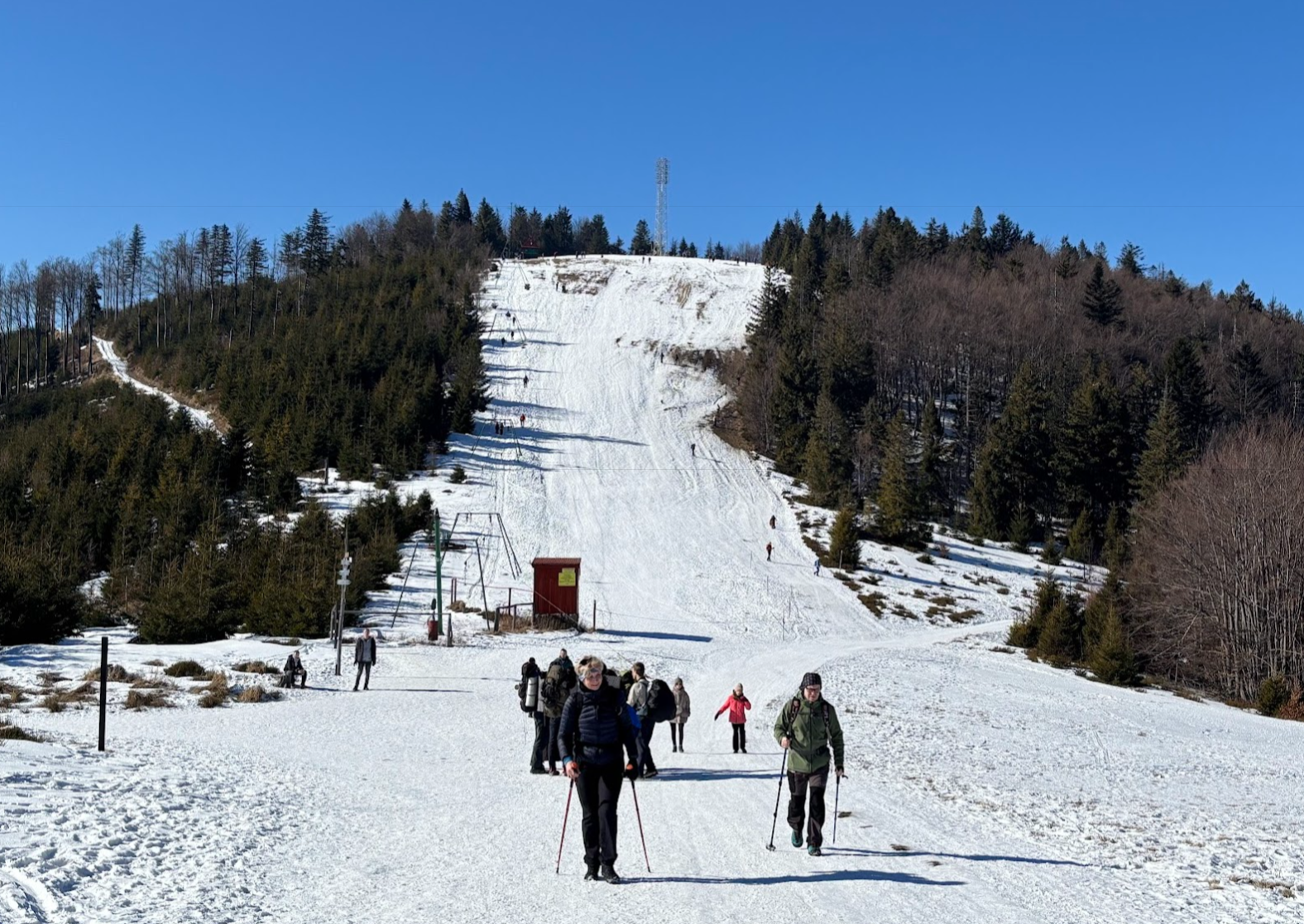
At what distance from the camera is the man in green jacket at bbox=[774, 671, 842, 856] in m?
8.94

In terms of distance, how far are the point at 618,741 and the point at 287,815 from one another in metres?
4.45

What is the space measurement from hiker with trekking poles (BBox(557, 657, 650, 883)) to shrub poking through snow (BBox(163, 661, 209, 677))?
61.4 feet

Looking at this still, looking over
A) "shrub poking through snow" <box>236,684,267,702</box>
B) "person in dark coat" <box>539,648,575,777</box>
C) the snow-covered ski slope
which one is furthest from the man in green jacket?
"shrub poking through snow" <box>236,684,267,702</box>

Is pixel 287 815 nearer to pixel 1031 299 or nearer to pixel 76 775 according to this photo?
pixel 76 775

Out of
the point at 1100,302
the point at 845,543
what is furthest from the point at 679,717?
the point at 1100,302

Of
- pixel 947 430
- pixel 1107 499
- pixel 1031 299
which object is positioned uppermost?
pixel 1031 299

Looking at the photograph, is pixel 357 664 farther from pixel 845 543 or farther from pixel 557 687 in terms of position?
pixel 845 543

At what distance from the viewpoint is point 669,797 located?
12.0m

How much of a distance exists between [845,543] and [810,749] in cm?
4563

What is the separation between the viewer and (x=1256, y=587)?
3491 centimetres

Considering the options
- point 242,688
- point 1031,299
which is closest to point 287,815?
point 242,688

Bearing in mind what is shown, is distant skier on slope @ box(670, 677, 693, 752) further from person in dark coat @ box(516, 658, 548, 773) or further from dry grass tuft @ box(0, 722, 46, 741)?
dry grass tuft @ box(0, 722, 46, 741)

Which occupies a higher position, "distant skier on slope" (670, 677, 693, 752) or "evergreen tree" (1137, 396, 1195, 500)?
"evergreen tree" (1137, 396, 1195, 500)

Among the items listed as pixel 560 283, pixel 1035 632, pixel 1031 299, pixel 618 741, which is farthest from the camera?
pixel 560 283
